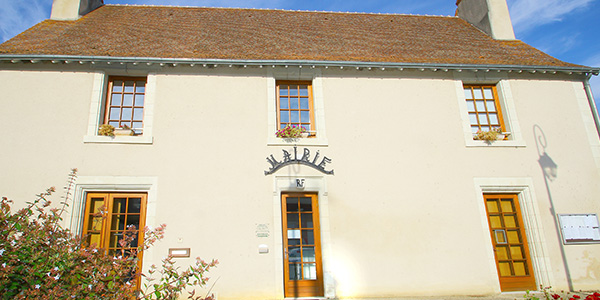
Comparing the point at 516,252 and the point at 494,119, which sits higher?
the point at 494,119

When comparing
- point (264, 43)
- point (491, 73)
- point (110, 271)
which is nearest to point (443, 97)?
point (491, 73)

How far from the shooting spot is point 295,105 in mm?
7590

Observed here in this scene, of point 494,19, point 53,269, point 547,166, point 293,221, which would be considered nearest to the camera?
point 53,269

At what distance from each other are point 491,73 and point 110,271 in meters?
7.73

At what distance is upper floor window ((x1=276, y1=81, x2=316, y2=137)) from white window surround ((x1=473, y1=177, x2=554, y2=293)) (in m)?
3.38

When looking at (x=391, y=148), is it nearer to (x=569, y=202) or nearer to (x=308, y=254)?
(x=308, y=254)

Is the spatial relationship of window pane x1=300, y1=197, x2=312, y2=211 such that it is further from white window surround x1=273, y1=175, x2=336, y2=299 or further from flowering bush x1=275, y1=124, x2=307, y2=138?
flowering bush x1=275, y1=124, x2=307, y2=138

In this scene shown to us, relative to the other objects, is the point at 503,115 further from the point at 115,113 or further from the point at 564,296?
the point at 115,113

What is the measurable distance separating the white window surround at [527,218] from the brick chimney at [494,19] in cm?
427

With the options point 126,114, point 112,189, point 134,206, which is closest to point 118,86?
point 126,114

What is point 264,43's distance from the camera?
27.4ft

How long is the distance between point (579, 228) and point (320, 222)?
4854 millimetres

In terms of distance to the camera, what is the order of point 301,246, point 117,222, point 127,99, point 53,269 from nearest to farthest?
1. point 53,269
2. point 117,222
3. point 301,246
4. point 127,99

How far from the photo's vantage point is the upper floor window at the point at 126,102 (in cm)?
710
